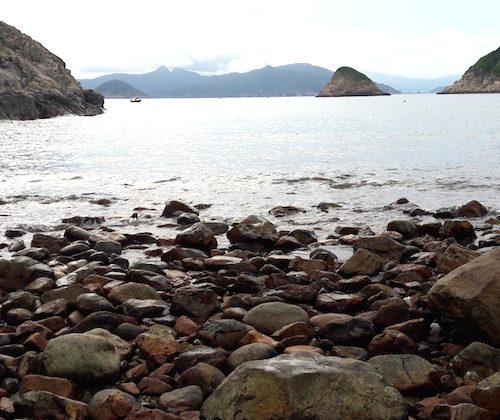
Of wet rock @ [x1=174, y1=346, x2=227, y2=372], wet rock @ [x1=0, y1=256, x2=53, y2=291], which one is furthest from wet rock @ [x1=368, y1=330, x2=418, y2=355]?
wet rock @ [x1=0, y1=256, x2=53, y2=291]

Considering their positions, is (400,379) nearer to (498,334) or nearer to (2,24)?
(498,334)

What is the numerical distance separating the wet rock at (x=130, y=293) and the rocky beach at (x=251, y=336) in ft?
0.07

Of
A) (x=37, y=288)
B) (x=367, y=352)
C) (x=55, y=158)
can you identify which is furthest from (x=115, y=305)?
(x=55, y=158)

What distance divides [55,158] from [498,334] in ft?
118

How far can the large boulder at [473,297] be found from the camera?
696cm

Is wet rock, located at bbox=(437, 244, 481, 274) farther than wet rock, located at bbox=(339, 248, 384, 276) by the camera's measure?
No

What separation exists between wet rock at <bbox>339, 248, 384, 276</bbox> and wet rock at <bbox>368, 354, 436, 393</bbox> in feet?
14.4

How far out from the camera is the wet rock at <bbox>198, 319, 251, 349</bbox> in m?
7.36

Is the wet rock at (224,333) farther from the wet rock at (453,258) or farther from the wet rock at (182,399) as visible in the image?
the wet rock at (453,258)

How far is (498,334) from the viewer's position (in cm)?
690

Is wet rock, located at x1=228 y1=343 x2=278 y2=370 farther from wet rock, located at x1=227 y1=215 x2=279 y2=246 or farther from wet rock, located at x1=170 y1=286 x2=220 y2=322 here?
wet rock, located at x1=227 y1=215 x2=279 y2=246

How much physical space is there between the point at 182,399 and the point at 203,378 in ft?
1.24

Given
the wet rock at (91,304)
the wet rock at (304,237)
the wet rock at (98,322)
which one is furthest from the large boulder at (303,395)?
the wet rock at (304,237)

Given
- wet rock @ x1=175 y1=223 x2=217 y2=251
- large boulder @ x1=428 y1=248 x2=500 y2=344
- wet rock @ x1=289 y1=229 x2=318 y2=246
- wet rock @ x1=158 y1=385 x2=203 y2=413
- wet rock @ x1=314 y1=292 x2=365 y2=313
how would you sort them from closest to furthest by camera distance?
wet rock @ x1=158 y1=385 x2=203 y2=413
large boulder @ x1=428 y1=248 x2=500 y2=344
wet rock @ x1=314 y1=292 x2=365 y2=313
wet rock @ x1=175 y1=223 x2=217 y2=251
wet rock @ x1=289 y1=229 x2=318 y2=246
